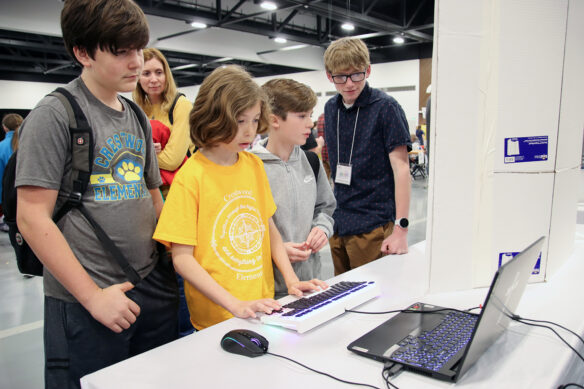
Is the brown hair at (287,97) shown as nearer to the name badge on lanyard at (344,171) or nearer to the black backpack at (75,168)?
the name badge on lanyard at (344,171)

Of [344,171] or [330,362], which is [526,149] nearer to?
[344,171]

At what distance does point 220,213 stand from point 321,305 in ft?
1.18

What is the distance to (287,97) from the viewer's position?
1365 millimetres

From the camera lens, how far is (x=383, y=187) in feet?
5.59

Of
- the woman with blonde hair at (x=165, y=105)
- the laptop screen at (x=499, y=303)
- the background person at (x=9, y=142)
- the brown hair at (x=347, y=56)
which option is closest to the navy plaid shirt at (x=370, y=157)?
the brown hair at (x=347, y=56)

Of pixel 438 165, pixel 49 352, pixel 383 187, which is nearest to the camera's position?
pixel 49 352

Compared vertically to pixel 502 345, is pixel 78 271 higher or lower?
higher

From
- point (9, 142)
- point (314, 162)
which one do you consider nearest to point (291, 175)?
point (314, 162)

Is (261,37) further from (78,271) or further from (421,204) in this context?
(78,271)

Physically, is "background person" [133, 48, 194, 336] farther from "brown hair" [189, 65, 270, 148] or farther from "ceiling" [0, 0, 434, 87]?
"ceiling" [0, 0, 434, 87]

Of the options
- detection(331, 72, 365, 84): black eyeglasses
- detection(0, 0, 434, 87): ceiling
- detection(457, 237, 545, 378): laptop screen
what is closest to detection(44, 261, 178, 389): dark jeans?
detection(457, 237, 545, 378): laptop screen

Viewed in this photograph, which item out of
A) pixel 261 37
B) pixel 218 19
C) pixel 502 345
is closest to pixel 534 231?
pixel 502 345

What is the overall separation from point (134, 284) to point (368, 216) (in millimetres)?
979

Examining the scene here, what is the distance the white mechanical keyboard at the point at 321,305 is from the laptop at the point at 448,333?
4.8 inches
